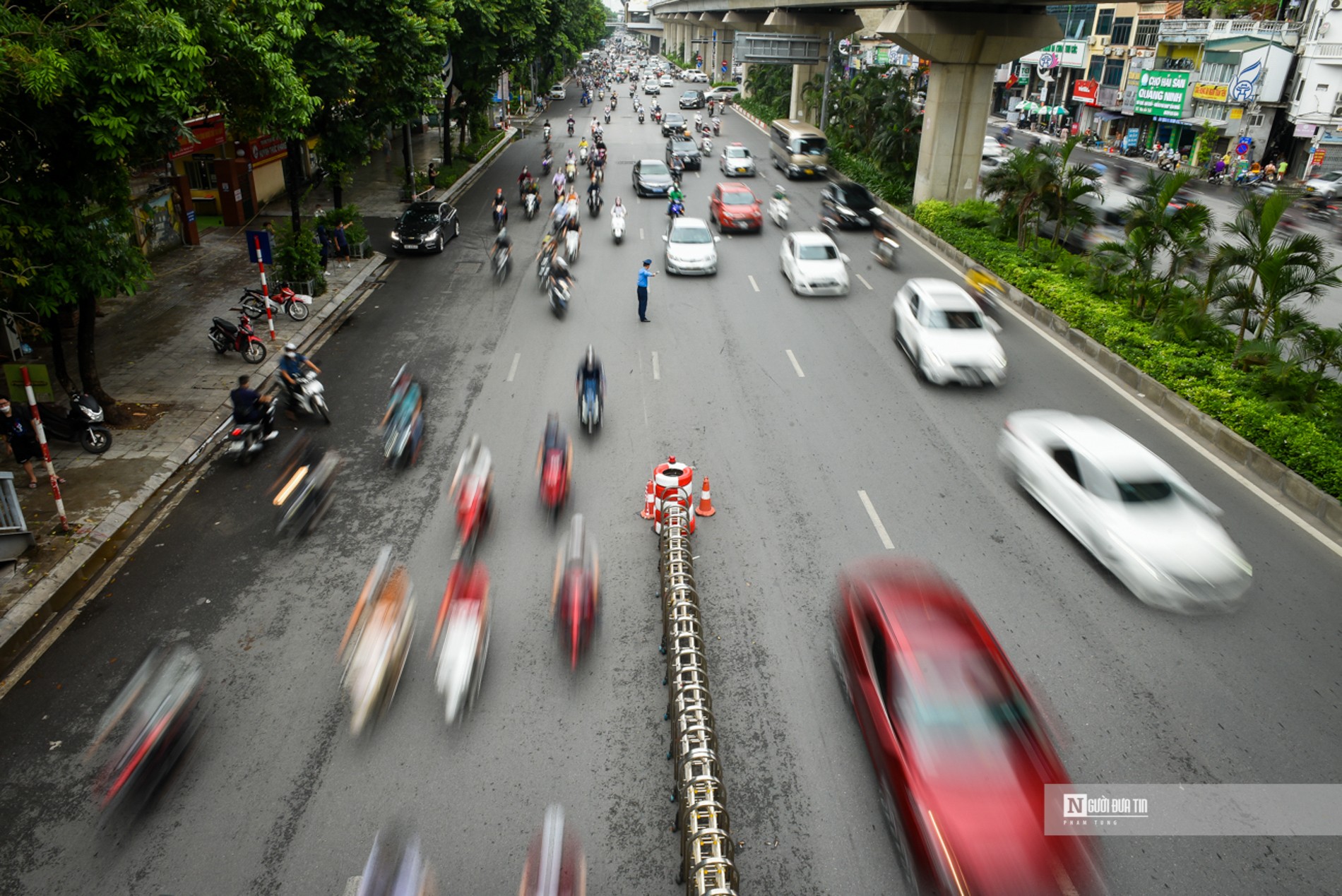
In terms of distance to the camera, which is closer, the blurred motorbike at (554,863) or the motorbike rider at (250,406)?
the blurred motorbike at (554,863)

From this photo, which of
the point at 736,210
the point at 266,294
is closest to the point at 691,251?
the point at 736,210

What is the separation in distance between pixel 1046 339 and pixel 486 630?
15314 mm

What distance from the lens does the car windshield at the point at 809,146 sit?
40281 millimetres

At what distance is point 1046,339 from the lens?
1872 centimetres

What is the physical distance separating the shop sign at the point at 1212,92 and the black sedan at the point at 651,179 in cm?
3169

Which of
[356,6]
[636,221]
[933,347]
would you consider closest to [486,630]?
[933,347]

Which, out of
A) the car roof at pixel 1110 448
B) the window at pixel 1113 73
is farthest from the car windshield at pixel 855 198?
the window at pixel 1113 73

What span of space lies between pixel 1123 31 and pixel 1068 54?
20.3ft

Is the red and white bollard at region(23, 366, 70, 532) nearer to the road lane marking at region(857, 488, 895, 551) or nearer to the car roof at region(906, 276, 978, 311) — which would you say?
the road lane marking at region(857, 488, 895, 551)

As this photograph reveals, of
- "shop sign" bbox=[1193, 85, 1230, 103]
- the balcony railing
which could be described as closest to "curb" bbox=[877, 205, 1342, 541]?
the balcony railing

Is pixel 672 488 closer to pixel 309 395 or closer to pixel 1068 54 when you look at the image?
pixel 309 395

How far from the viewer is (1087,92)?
186 ft

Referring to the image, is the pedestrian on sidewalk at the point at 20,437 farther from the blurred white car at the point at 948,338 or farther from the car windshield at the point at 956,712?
the blurred white car at the point at 948,338

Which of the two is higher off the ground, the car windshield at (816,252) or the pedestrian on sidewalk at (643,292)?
the car windshield at (816,252)
